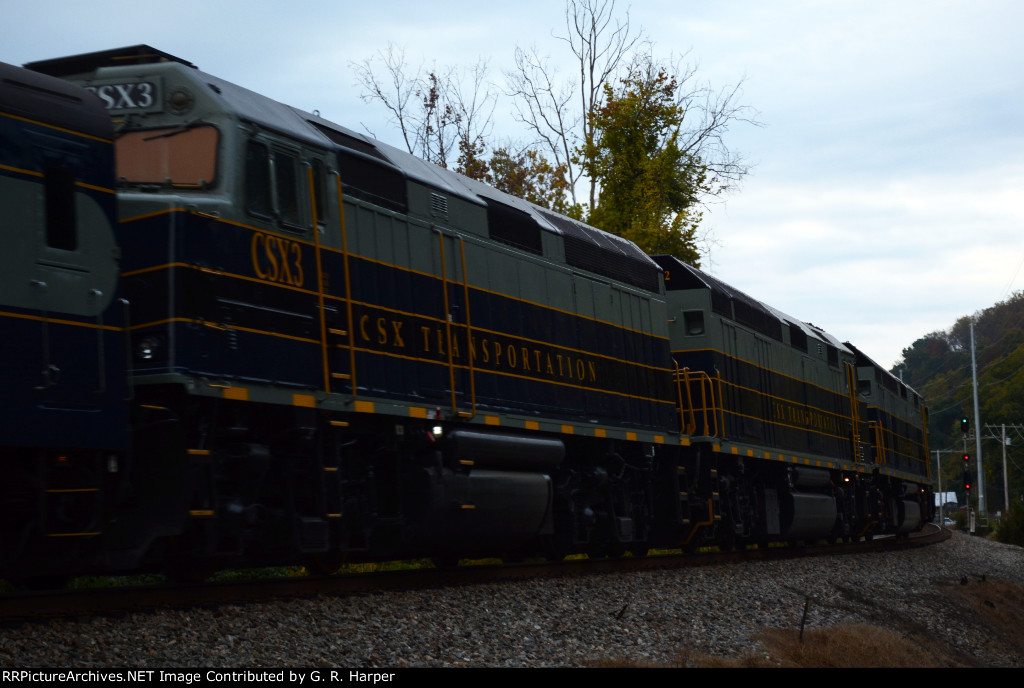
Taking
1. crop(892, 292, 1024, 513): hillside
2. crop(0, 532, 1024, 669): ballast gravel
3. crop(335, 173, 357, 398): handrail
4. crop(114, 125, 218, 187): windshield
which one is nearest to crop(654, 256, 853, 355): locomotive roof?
crop(0, 532, 1024, 669): ballast gravel

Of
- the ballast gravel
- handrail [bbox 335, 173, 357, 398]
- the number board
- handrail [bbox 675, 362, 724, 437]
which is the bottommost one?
the ballast gravel

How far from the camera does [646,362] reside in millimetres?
17266

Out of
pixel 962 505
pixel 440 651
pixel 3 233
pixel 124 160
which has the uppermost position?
pixel 124 160

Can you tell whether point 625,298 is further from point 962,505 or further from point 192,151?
point 962,505

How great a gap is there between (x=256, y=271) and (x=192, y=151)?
3.63 feet

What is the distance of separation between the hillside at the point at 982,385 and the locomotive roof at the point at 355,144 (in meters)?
60.9

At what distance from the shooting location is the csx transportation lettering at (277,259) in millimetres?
9578

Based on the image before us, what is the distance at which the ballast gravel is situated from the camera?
720cm

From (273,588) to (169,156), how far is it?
379cm

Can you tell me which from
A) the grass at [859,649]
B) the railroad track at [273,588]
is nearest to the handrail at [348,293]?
the railroad track at [273,588]

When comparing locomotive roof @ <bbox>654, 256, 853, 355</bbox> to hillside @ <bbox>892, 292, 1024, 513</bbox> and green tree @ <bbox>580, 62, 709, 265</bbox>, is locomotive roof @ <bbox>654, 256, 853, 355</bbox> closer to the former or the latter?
green tree @ <bbox>580, 62, 709, 265</bbox>

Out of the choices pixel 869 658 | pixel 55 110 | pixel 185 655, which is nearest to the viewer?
pixel 185 655

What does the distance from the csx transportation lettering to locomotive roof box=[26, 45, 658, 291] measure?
3.33ft

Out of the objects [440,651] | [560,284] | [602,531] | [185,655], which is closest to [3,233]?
[185,655]
